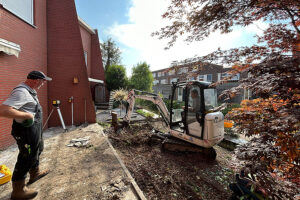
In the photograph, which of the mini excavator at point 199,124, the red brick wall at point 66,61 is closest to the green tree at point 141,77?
the red brick wall at point 66,61

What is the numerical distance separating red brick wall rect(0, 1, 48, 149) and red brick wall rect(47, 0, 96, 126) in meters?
0.30

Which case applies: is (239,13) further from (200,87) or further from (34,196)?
(34,196)

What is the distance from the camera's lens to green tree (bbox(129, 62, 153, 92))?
1497 centimetres

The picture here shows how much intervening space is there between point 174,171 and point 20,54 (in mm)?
6128

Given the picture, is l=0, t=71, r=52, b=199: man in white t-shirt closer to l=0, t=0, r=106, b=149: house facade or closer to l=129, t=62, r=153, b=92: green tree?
l=0, t=0, r=106, b=149: house facade

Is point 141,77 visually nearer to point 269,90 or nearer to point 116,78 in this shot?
point 116,78

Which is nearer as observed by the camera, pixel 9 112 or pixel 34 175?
pixel 9 112

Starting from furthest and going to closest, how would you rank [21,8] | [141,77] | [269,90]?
[141,77] → [21,8] → [269,90]

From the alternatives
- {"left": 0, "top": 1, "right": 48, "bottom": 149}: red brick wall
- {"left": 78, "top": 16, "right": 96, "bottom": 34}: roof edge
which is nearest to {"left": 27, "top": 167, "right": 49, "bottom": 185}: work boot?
{"left": 0, "top": 1, "right": 48, "bottom": 149}: red brick wall

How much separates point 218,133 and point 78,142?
14.1ft

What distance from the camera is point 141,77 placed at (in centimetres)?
1519

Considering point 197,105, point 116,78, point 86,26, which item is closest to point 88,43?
point 86,26

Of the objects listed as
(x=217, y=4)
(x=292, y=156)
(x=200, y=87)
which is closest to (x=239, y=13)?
(x=217, y=4)

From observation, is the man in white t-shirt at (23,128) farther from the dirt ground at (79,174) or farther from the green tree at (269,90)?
the green tree at (269,90)
